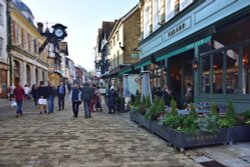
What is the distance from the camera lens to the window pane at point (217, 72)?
10234 millimetres

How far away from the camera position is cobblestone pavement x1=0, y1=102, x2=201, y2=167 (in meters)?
5.64

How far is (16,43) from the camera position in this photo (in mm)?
27812

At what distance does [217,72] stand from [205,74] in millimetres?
904

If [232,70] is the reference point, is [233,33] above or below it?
above

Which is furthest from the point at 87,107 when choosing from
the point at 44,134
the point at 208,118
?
the point at 208,118

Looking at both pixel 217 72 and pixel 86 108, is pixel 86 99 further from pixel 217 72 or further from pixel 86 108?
pixel 217 72

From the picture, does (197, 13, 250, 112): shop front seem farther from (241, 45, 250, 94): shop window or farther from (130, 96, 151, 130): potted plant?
(130, 96, 151, 130): potted plant

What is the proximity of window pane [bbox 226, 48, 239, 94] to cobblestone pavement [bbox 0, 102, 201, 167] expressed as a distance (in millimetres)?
3219

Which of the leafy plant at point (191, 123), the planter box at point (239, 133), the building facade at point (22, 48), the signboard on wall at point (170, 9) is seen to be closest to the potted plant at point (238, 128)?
the planter box at point (239, 133)

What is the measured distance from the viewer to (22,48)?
29547mm

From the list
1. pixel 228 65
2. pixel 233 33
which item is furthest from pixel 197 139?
pixel 233 33

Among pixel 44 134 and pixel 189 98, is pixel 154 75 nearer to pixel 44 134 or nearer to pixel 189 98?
pixel 189 98

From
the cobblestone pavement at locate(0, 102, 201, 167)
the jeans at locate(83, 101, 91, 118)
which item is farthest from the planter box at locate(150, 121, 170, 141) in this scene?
the jeans at locate(83, 101, 91, 118)

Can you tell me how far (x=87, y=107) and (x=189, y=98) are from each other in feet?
15.4
